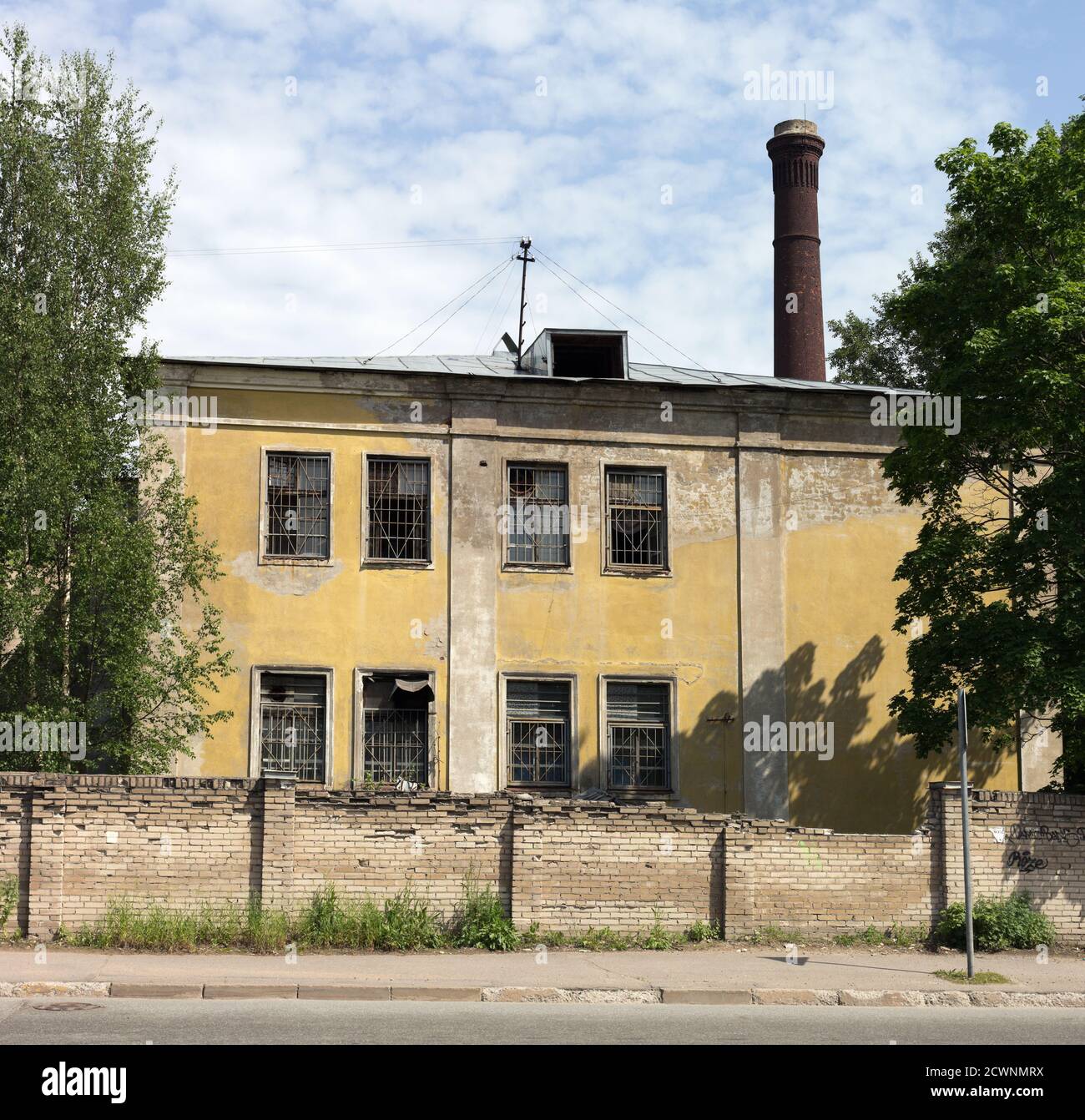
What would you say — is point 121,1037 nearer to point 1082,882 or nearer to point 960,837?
point 960,837

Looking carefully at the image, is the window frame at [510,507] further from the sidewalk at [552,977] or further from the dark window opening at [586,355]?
the sidewalk at [552,977]

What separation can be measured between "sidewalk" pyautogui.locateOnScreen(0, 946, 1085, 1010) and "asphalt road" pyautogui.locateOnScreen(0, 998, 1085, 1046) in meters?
0.40

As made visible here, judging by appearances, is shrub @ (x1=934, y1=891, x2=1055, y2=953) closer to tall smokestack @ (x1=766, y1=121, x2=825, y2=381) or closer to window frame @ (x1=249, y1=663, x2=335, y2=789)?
window frame @ (x1=249, y1=663, x2=335, y2=789)

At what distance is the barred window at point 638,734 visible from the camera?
22438mm

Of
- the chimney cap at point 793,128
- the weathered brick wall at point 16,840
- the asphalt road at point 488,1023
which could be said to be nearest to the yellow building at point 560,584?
the weathered brick wall at point 16,840

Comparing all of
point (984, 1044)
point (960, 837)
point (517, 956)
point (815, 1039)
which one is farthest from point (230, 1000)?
point (960, 837)

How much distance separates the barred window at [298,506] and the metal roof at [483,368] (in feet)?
5.06

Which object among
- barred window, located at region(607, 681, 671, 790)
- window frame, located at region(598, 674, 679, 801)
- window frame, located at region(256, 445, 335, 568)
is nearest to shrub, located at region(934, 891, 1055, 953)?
window frame, located at region(598, 674, 679, 801)

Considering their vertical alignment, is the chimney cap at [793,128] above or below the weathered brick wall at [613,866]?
above

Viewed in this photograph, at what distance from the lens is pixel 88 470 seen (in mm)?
20703

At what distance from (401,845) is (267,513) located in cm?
777

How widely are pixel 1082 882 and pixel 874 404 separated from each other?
938 centimetres

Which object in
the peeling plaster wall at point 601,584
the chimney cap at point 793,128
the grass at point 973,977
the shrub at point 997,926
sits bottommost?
the grass at point 973,977

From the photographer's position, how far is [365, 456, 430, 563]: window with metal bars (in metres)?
22.4
